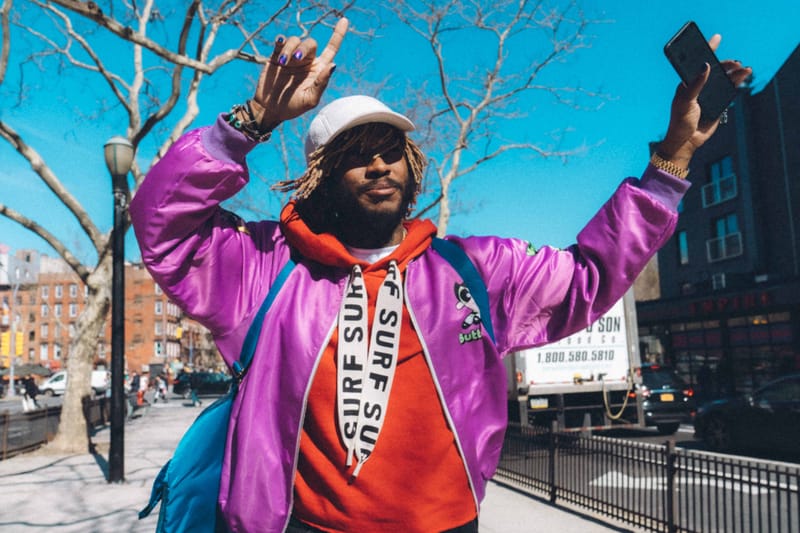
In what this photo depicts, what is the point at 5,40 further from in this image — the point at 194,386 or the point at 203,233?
the point at 194,386

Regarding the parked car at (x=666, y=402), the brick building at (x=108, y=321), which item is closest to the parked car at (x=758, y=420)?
the parked car at (x=666, y=402)

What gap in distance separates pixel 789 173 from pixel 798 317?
6.45 metres

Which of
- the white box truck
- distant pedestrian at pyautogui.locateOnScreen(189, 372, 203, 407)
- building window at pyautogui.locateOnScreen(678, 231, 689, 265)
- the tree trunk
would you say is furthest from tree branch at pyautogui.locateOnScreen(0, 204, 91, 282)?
building window at pyautogui.locateOnScreen(678, 231, 689, 265)

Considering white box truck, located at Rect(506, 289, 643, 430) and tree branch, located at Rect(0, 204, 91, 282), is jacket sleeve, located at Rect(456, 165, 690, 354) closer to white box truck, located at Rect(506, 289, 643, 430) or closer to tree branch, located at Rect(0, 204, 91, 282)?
white box truck, located at Rect(506, 289, 643, 430)

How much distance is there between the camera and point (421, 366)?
73.9 inches

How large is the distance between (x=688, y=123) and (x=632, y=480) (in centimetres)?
664

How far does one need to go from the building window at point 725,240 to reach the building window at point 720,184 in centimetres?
80

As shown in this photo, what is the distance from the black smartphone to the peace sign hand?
2.98 ft

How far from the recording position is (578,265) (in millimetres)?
2021

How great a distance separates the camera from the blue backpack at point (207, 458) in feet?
5.97

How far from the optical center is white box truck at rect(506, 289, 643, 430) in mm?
12352

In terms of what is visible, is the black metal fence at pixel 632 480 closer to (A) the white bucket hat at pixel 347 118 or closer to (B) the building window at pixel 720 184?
(A) the white bucket hat at pixel 347 118

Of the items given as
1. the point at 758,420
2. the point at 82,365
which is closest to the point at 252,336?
the point at 758,420

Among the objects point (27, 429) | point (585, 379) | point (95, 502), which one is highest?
point (585, 379)
